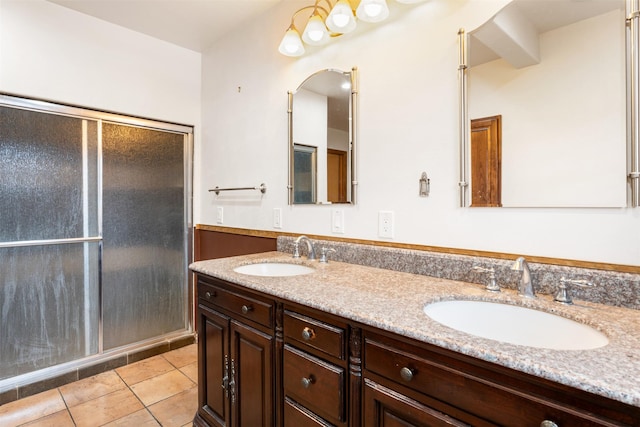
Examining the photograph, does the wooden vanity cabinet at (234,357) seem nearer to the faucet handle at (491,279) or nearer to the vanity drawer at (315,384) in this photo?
the vanity drawer at (315,384)

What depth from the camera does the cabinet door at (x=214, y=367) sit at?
1.45 metres

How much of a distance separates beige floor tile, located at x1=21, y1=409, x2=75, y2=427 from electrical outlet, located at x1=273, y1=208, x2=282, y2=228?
59.9 inches

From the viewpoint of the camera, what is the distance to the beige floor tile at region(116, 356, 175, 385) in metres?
2.25

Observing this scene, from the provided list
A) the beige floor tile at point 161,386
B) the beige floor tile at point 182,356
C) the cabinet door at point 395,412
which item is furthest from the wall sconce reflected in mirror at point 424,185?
the beige floor tile at point 182,356

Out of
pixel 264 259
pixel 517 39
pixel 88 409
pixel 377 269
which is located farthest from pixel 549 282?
pixel 88 409

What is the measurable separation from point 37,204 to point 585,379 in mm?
2697

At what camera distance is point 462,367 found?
0.74 m

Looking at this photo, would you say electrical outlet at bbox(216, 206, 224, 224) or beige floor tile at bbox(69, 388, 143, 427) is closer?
beige floor tile at bbox(69, 388, 143, 427)

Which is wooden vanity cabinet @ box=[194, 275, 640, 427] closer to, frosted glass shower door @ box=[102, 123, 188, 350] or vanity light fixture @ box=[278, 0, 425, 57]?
frosted glass shower door @ box=[102, 123, 188, 350]

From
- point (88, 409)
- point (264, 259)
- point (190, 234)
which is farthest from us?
point (190, 234)

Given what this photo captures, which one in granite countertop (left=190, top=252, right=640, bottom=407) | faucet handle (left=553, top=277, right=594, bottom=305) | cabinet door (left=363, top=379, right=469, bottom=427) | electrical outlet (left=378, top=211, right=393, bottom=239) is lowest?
cabinet door (left=363, top=379, right=469, bottom=427)

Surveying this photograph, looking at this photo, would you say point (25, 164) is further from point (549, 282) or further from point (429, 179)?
point (549, 282)

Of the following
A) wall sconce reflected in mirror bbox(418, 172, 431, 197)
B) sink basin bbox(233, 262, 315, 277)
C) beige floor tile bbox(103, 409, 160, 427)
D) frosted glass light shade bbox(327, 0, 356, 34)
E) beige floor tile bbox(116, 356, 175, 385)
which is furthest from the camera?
beige floor tile bbox(116, 356, 175, 385)

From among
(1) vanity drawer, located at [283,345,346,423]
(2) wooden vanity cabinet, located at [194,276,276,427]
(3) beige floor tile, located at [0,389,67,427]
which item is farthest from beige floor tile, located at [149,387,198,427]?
(1) vanity drawer, located at [283,345,346,423]
